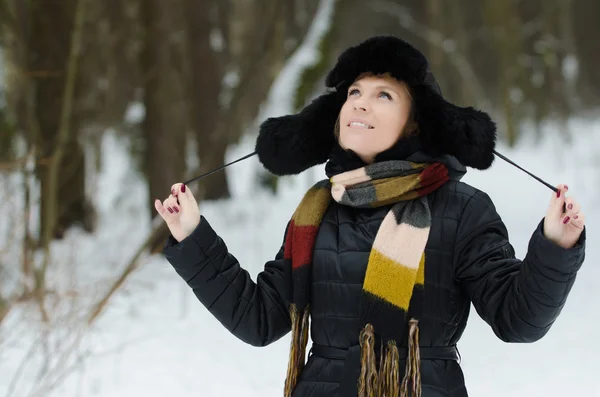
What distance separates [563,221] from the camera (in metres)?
1.76

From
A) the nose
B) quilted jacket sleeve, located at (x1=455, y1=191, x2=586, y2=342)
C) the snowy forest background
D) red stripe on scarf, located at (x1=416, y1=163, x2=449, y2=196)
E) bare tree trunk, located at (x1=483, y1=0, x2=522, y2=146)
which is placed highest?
bare tree trunk, located at (x1=483, y1=0, x2=522, y2=146)

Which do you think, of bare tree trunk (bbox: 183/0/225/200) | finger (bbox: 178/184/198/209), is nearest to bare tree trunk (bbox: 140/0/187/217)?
bare tree trunk (bbox: 183/0/225/200)

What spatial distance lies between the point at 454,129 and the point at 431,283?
0.38 meters

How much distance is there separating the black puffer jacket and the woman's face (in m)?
0.16

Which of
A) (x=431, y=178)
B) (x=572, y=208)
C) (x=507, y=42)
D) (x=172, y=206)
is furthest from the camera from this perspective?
(x=507, y=42)

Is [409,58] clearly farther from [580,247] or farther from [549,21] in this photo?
[549,21]

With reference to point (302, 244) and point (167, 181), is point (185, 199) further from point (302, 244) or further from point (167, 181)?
point (167, 181)

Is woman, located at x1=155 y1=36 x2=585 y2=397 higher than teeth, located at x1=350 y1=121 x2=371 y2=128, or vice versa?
teeth, located at x1=350 y1=121 x2=371 y2=128

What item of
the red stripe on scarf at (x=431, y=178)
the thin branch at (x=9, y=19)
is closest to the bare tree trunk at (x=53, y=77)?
the thin branch at (x=9, y=19)

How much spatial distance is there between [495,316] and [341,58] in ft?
2.52

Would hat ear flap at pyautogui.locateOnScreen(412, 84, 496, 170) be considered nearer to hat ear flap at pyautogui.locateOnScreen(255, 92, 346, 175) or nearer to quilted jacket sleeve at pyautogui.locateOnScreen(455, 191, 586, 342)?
quilted jacket sleeve at pyautogui.locateOnScreen(455, 191, 586, 342)

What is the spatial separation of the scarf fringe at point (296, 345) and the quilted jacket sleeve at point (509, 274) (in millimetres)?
397

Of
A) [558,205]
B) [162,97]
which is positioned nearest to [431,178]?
[558,205]

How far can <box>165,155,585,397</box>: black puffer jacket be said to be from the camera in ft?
6.29
